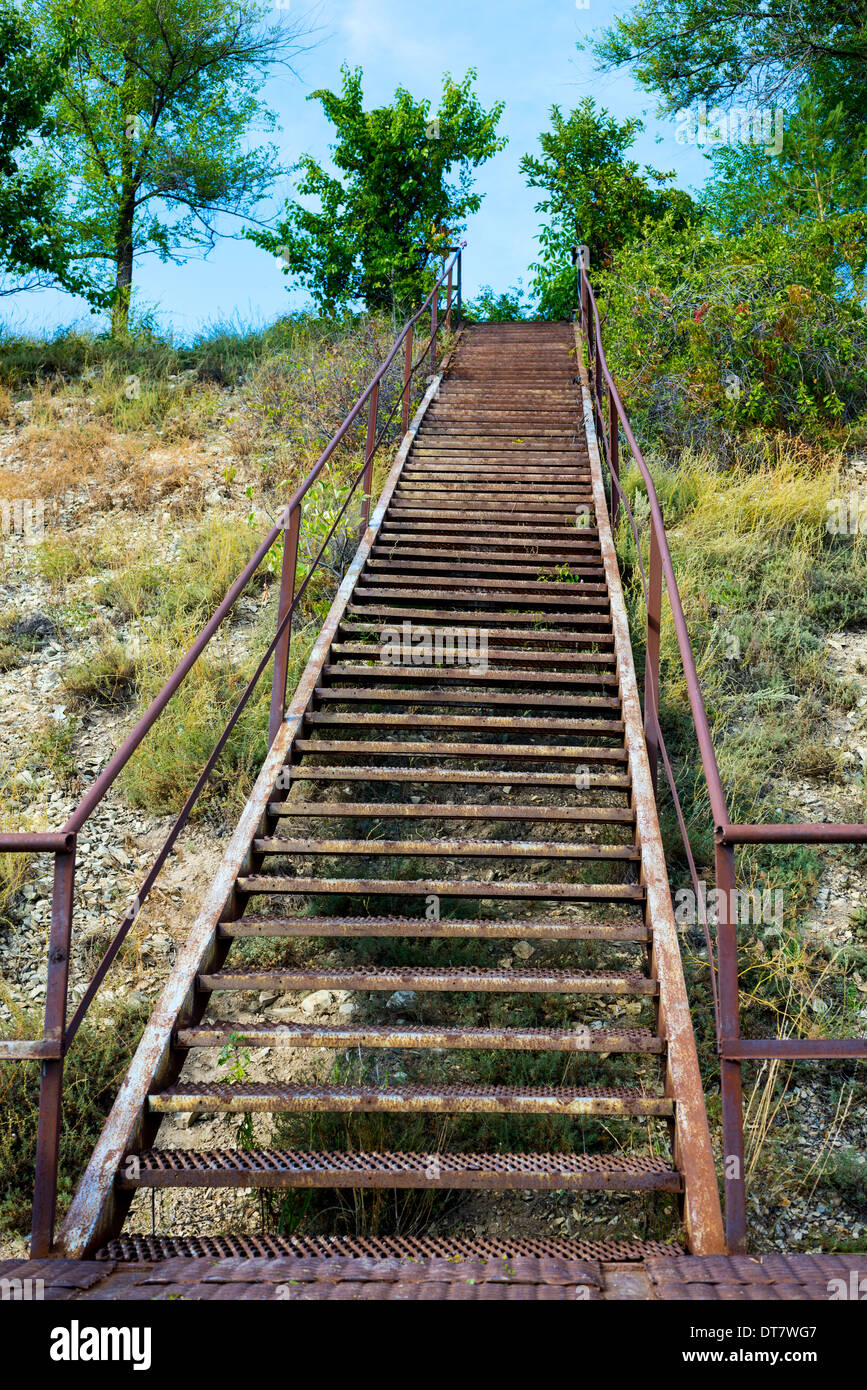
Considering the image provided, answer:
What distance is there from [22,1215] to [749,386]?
34.0 ft

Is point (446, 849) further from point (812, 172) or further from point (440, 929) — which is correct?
point (812, 172)

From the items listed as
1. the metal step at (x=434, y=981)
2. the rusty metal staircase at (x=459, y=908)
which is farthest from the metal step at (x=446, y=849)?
the metal step at (x=434, y=981)

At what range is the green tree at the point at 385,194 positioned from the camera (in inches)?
727

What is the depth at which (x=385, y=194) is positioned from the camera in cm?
1869

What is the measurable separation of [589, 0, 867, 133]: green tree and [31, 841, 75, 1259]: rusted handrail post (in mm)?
15974

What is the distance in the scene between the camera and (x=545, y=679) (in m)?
6.02

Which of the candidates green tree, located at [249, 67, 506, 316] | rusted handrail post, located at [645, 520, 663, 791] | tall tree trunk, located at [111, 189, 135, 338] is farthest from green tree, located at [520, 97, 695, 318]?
rusted handrail post, located at [645, 520, 663, 791]

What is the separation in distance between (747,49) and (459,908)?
15.0 metres

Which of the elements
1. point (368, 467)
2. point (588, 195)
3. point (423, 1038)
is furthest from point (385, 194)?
point (423, 1038)

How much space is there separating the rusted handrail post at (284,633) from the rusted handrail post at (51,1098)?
2.48 meters

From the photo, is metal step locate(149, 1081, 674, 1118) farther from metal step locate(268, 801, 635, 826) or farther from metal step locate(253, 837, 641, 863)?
metal step locate(268, 801, 635, 826)

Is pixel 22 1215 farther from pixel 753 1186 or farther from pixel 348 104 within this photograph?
pixel 348 104

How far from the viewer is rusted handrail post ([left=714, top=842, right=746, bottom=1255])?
291cm
